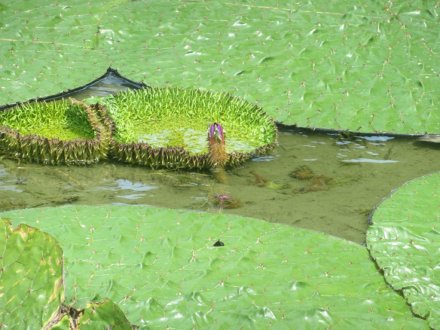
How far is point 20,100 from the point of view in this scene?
16.8ft

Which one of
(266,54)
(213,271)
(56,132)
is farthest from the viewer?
(266,54)

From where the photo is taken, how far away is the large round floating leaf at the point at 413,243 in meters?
3.14

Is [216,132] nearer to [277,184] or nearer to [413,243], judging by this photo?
[277,184]

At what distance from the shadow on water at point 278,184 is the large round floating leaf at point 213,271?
1.52ft

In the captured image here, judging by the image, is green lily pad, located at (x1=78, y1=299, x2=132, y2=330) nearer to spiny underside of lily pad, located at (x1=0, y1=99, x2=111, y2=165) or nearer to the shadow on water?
the shadow on water

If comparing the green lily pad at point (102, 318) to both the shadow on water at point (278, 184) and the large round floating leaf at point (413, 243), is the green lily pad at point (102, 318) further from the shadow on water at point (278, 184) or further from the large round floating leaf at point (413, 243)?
the shadow on water at point (278, 184)

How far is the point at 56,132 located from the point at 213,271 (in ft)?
6.41

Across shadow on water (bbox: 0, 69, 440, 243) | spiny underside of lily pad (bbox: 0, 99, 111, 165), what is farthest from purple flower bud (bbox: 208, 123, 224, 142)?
spiny underside of lily pad (bbox: 0, 99, 111, 165)

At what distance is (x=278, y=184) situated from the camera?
4469 mm

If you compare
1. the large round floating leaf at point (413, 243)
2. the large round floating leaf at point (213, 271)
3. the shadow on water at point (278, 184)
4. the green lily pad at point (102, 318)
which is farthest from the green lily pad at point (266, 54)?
the green lily pad at point (102, 318)

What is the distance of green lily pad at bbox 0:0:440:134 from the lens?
509 centimetres

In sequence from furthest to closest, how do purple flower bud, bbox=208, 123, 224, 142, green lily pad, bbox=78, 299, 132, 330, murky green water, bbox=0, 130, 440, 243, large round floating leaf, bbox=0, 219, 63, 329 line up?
purple flower bud, bbox=208, 123, 224, 142 < murky green water, bbox=0, 130, 440, 243 < large round floating leaf, bbox=0, 219, 63, 329 < green lily pad, bbox=78, 299, 132, 330

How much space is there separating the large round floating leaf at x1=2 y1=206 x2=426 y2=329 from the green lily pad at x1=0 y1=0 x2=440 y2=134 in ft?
5.41

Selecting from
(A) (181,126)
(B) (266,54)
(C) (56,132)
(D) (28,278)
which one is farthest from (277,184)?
(D) (28,278)
